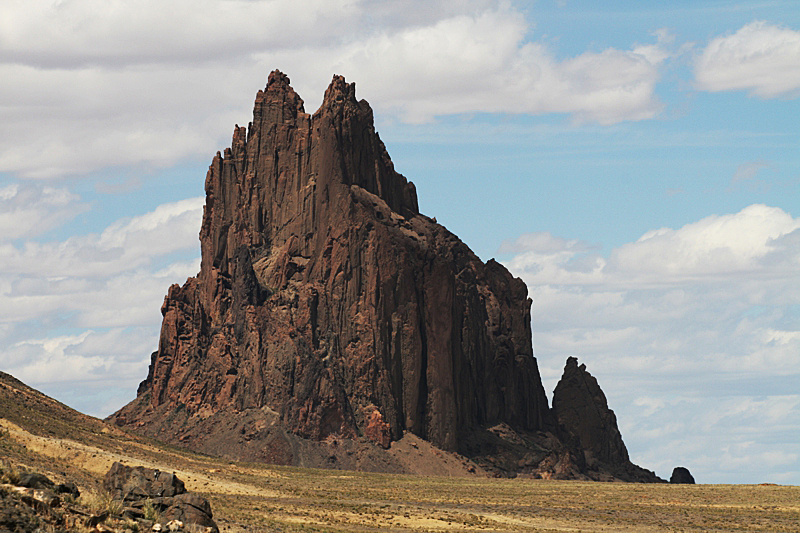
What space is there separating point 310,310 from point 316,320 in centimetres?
214

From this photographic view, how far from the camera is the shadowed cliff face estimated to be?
552 ft

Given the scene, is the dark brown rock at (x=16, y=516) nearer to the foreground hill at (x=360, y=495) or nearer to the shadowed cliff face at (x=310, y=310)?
the foreground hill at (x=360, y=495)

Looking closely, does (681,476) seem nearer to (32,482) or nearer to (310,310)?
(310,310)

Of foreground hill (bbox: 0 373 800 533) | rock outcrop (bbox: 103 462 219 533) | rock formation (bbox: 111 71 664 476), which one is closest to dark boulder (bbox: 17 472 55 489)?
rock outcrop (bbox: 103 462 219 533)

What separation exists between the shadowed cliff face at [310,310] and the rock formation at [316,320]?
0.70ft

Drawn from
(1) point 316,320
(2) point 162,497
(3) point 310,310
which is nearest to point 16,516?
(2) point 162,497

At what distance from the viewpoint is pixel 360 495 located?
109812 millimetres

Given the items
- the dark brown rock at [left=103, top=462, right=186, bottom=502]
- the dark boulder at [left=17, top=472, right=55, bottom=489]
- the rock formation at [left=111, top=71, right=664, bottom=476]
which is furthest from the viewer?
the rock formation at [left=111, top=71, right=664, bottom=476]

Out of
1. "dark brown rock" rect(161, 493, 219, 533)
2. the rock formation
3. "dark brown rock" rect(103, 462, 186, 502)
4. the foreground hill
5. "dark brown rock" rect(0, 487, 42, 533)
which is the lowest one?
"dark brown rock" rect(0, 487, 42, 533)

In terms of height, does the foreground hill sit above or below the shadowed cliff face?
below

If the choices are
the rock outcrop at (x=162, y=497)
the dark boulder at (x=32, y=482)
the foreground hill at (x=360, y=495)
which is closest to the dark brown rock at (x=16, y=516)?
the dark boulder at (x=32, y=482)

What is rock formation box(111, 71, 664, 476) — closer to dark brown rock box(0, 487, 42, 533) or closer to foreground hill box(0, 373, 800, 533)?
foreground hill box(0, 373, 800, 533)

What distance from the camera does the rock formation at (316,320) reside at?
167m

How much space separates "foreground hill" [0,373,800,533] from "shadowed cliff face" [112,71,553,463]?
23645 mm
